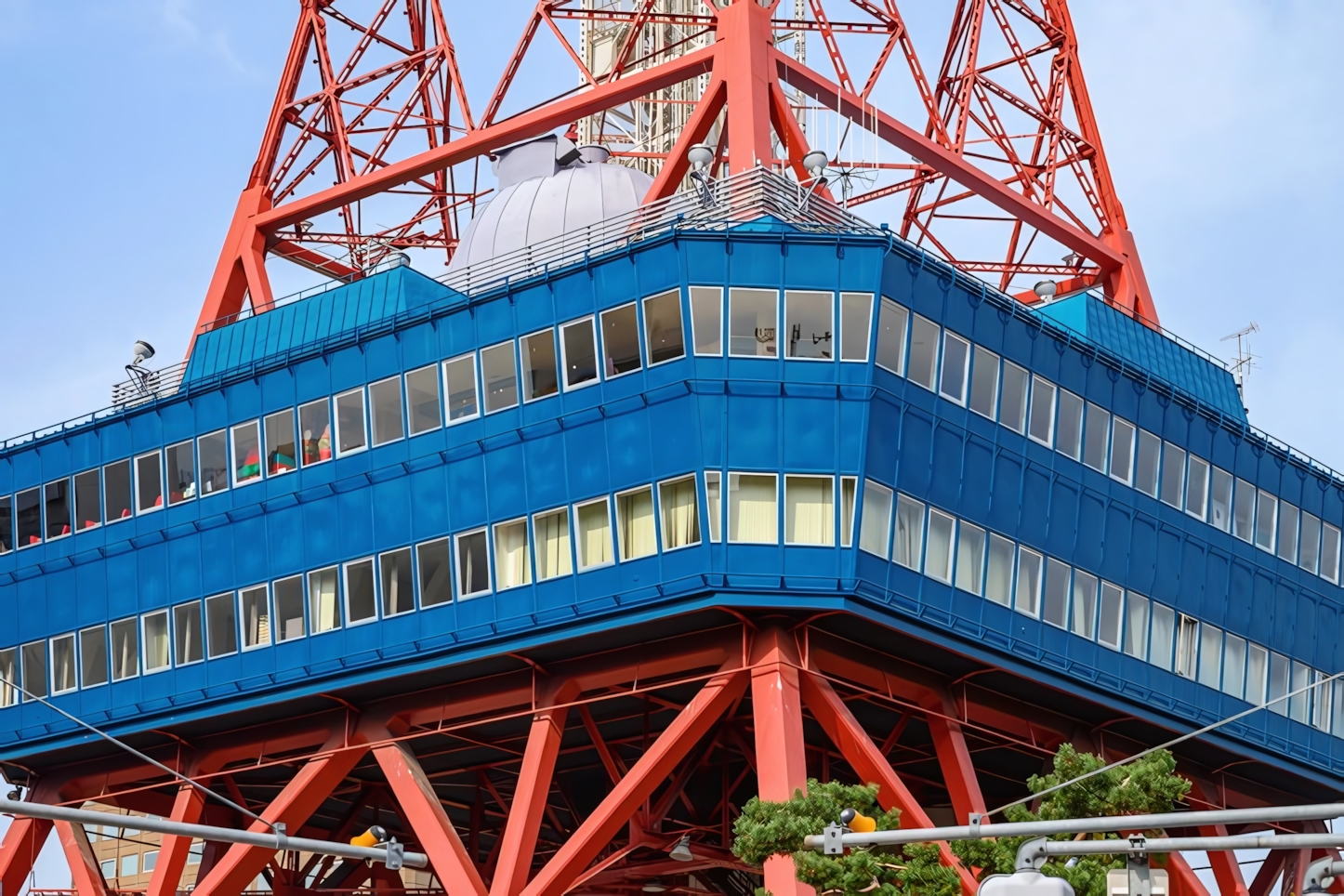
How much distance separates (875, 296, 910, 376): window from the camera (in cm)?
5094

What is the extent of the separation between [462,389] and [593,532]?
→ 18.6 feet

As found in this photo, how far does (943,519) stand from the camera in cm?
5225

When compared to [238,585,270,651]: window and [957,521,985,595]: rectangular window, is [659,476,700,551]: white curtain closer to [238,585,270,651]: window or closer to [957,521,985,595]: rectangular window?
[957,521,985,595]: rectangular window

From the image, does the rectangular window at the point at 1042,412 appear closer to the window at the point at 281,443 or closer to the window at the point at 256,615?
the window at the point at 281,443

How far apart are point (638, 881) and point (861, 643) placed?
723 inches

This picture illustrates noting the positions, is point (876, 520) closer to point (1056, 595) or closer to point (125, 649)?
point (1056, 595)

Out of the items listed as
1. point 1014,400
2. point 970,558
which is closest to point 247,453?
point 970,558

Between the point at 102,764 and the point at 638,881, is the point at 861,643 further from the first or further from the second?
the point at 102,764

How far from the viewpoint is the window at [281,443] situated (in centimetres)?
5778

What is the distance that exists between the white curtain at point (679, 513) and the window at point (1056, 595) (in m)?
10.5

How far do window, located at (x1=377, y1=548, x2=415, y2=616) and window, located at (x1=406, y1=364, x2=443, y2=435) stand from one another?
3270 millimetres

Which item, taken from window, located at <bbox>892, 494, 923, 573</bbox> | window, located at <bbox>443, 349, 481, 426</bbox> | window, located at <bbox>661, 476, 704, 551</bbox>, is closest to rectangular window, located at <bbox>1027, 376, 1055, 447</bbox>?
window, located at <bbox>892, 494, 923, 573</bbox>

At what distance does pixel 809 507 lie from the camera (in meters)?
50.1

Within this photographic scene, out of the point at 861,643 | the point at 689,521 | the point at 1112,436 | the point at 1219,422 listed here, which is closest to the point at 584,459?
the point at 689,521
